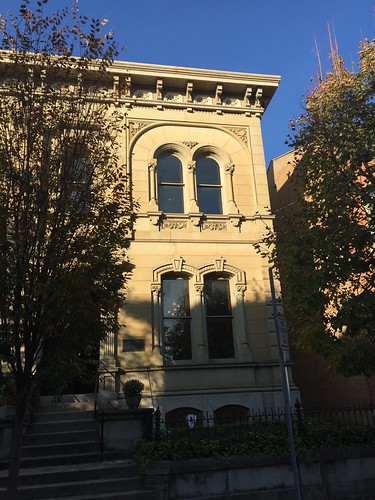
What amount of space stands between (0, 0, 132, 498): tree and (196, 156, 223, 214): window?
683 cm

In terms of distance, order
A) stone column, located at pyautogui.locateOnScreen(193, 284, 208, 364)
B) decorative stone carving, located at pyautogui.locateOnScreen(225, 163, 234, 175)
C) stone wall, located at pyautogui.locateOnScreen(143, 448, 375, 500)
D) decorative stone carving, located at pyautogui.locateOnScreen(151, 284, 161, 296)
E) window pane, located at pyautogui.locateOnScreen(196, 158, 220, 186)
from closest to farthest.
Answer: stone wall, located at pyautogui.locateOnScreen(143, 448, 375, 500), stone column, located at pyautogui.locateOnScreen(193, 284, 208, 364), decorative stone carving, located at pyautogui.locateOnScreen(151, 284, 161, 296), decorative stone carving, located at pyautogui.locateOnScreen(225, 163, 234, 175), window pane, located at pyautogui.locateOnScreen(196, 158, 220, 186)

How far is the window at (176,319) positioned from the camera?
12.3 metres

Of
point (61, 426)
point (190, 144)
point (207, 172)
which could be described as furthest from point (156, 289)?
point (190, 144)

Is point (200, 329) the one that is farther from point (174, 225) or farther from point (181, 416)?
point (174, 225)

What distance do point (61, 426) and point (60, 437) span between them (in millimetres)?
516

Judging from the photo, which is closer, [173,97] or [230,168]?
[230,168]

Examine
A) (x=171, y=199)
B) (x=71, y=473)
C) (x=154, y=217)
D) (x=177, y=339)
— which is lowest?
(x=71, y=473)

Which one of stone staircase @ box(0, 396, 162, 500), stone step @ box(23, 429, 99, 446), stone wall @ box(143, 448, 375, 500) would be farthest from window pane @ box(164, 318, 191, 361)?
stone wall @ box(143, 448, 375, 500)

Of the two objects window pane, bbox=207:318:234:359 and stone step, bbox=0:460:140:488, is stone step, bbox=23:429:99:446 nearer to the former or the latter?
stone step, bbox=0:460:140:488

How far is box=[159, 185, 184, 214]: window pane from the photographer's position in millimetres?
13727

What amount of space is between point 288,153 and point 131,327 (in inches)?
526

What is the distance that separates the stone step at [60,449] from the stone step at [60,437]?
251mm

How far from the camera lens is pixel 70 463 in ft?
28.1

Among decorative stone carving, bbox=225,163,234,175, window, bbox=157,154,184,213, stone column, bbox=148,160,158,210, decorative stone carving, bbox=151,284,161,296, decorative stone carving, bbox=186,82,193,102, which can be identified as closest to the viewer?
decorative stone carving, bbox=151,284,161,296
